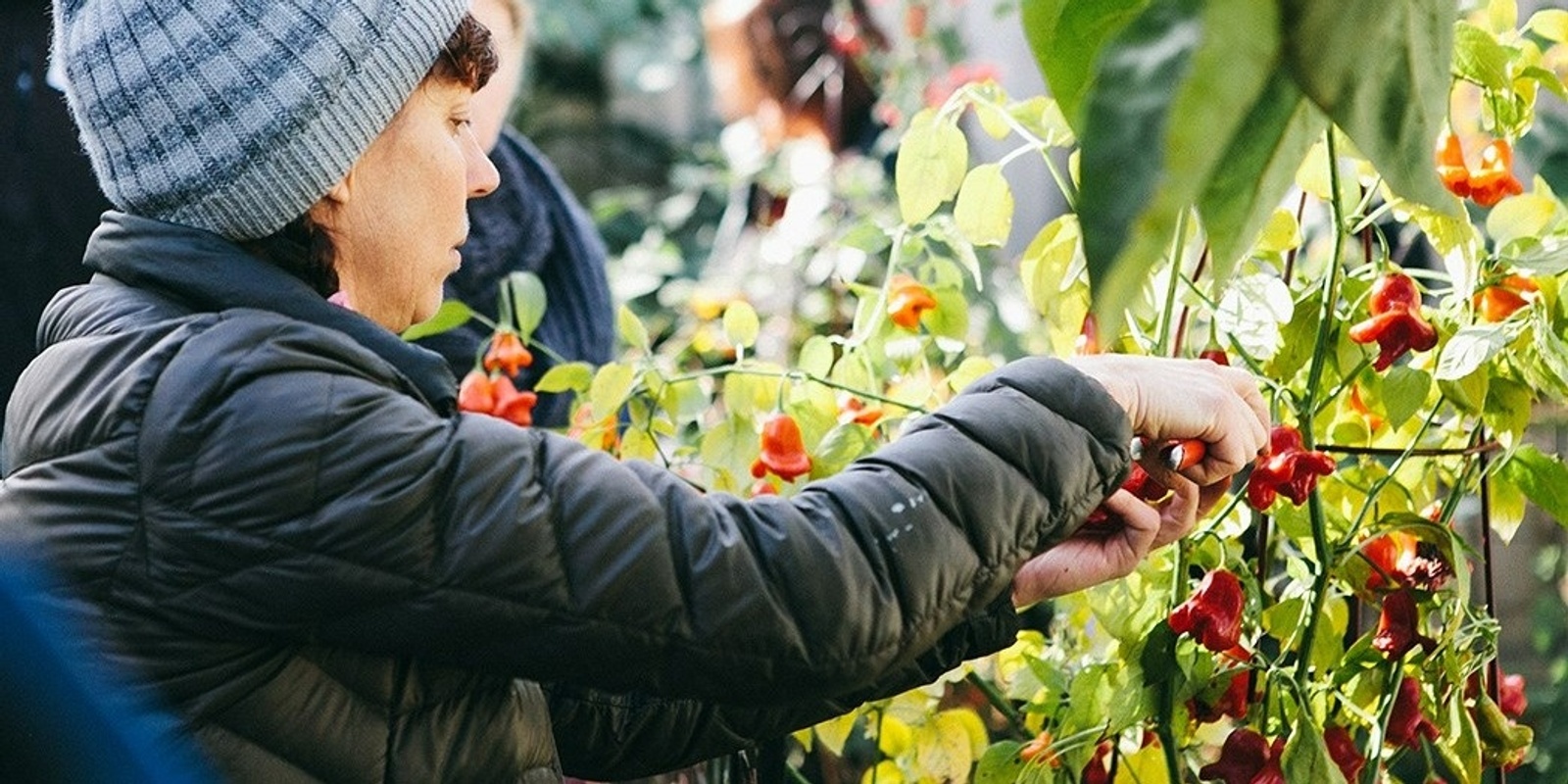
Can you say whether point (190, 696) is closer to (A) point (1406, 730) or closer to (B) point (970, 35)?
(A) point (1406, 730)

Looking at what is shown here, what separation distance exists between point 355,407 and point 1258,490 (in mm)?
503

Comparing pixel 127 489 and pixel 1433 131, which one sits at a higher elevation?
pixel 1433 131

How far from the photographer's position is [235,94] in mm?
927

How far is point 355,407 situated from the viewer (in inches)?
33.6

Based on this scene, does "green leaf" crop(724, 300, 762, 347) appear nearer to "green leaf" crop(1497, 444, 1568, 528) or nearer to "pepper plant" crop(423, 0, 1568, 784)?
"pepper plant" crop(423, 0, 1568, 784)

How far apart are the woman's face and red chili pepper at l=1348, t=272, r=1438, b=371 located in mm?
510

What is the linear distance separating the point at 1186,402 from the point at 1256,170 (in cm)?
49

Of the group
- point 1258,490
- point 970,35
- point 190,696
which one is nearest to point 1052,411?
point 1258,490

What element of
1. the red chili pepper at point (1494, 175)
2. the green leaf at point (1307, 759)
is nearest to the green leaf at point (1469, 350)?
the red chili pepper at point (1494, 175)

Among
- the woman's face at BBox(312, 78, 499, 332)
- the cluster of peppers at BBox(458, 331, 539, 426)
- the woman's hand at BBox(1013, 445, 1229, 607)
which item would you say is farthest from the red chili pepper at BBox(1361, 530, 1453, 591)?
the cluster of peppers at BBox(458, 331, 539, 426)

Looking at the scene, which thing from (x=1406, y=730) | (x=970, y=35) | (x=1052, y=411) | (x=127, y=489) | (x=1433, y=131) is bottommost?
(x=970, y=35)

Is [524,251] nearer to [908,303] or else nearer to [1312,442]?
[908,303]

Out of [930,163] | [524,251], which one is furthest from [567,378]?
[524,251]

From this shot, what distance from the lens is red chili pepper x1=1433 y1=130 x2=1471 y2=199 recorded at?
112cm
